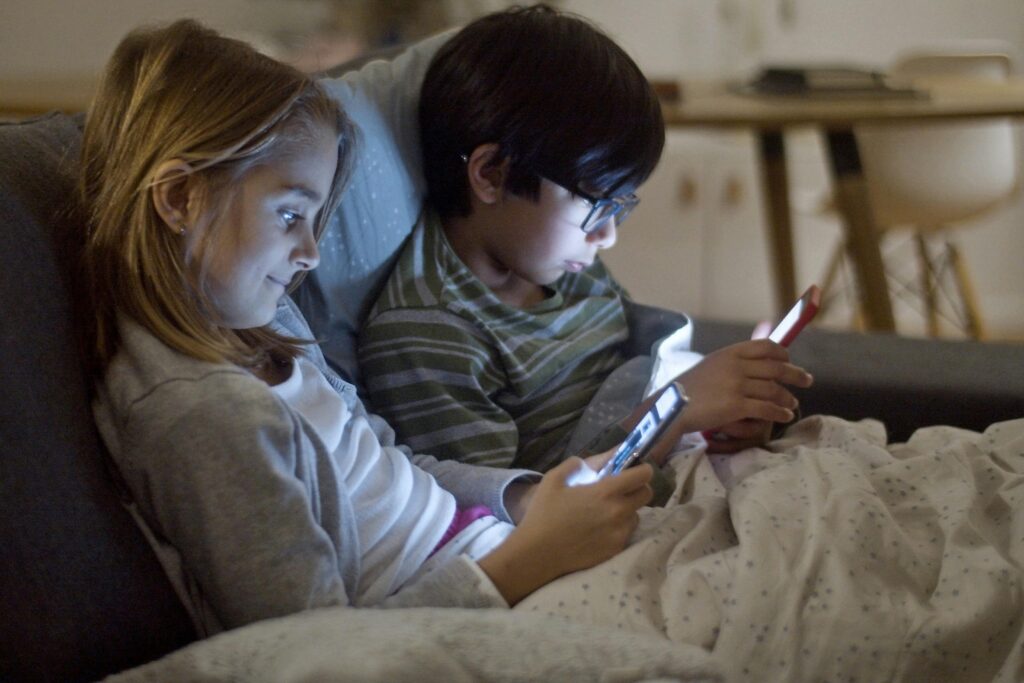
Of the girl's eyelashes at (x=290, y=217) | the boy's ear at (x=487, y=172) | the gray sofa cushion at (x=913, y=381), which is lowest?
the gray sofa cushion at (x=913, y=381)

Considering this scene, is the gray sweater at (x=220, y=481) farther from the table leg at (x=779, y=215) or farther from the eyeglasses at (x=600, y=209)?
the table leg at (x=779, y=215)

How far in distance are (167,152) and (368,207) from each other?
1.01 ft

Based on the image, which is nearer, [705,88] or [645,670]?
[645,670]

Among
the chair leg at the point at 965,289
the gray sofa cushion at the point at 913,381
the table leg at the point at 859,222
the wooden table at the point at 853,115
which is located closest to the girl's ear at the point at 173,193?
the gray sofa cushion at the point at 913,381

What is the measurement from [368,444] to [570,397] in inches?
11.2

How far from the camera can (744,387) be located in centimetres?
103

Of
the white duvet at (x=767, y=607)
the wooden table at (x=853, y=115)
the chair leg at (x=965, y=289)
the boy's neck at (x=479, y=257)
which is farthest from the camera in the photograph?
the chair leg at (x=965, y=289)

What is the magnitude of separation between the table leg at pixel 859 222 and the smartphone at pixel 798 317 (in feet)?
3.76

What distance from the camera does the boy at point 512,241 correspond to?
100cm

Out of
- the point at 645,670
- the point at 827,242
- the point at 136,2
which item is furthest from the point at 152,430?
the point at 827,242

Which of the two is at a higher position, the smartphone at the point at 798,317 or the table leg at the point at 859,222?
the smartphone at the point at 798,317

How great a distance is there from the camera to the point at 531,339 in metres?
1.08

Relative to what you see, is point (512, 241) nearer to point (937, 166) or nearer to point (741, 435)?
point (741, 435)

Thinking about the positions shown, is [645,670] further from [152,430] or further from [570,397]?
[570,397]
